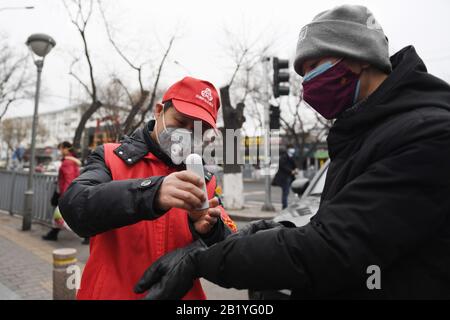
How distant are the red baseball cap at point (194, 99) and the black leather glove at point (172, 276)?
2.15 ft

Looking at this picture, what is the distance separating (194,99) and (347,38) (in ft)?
2.42

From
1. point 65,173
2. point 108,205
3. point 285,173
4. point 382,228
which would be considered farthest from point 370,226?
point 285,173

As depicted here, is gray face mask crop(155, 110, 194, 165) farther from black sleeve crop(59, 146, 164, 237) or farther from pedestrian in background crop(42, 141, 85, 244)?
pedestrian in background crop(42, 141, 85, 244)

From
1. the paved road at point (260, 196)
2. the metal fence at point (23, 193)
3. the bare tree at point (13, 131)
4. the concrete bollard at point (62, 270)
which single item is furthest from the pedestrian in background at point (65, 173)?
the bare tree at point (13, 131)

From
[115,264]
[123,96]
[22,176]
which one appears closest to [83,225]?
[115,264]

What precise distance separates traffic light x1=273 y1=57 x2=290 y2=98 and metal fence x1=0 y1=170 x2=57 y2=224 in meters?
5.72

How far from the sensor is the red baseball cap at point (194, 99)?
166cm

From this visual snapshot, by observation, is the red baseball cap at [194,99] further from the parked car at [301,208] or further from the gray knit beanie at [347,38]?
the parked car at [301,208]

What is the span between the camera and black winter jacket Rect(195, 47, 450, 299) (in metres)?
0.95

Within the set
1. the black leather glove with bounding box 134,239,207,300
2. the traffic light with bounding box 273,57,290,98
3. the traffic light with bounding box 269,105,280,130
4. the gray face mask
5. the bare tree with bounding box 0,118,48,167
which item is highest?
the bare tree with bounding box 0,118,48,167

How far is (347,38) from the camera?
1230mm

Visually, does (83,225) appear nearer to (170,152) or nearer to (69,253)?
(170,152)

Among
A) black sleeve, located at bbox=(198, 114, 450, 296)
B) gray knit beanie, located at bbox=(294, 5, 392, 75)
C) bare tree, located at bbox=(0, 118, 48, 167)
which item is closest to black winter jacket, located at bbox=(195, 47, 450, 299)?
black sleeve, located at bbox=(198, 114, 450, 296)

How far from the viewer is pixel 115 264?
4.86 ft
